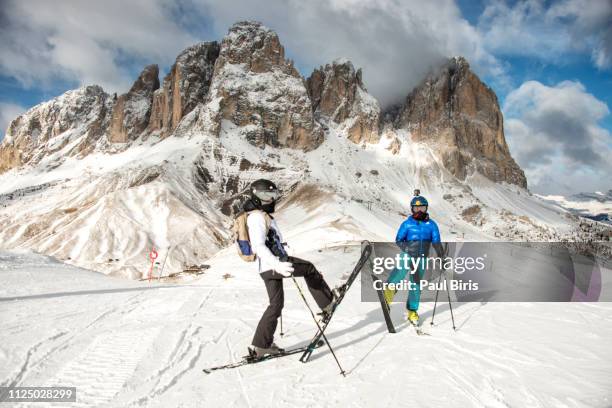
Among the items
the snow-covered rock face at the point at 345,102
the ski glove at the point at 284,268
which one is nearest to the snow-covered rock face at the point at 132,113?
the snow-covered rock face at the point at 345,102

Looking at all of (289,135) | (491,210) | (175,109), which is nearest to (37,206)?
→ (175,109)

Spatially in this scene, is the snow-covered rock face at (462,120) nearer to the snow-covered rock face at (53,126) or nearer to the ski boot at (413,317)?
the snow-covered rock face at (53,126)

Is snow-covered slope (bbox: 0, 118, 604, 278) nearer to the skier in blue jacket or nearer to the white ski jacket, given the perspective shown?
the skier in blue jacket

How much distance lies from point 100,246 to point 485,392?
207ft

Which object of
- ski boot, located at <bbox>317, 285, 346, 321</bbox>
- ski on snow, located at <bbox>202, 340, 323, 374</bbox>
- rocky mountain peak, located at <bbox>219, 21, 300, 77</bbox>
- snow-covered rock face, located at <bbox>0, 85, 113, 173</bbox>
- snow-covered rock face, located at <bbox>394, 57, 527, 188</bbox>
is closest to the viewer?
ski on snow, located at <bbox>202, 340, 323, 374</bbox>

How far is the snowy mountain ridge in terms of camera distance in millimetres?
61125

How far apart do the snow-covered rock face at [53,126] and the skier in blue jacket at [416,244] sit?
17151 centimetres

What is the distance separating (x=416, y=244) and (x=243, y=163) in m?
88.6

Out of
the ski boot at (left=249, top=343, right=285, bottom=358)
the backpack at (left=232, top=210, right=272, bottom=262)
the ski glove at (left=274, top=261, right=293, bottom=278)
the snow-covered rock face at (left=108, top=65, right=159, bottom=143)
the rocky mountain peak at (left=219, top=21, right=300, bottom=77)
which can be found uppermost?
the rocky mountain peak at (left=219, top=21, right=300, bottom=77)

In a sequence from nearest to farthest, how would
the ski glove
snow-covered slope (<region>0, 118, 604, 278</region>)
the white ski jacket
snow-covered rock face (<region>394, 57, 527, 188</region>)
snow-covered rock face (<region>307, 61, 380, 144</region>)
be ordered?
the ski glove < the white ski jacket < snow-covered slope (<region>0, 118, 604, 278</region>) < snow-covered rock face (<region>307, 61, 380, 144</region>) < snow-covered rock face (<region>394, 57, 527, 188</region>)

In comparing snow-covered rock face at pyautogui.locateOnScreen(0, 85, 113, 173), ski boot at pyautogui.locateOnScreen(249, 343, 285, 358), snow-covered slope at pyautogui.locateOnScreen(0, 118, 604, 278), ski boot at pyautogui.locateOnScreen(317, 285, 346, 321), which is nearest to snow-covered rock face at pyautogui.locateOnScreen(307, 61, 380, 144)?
snow-covered slope at pyautogui.locateOnScreen(0, 118, 604, 278)

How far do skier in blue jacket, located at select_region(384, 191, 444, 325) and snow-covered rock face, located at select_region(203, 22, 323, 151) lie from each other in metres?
97.7

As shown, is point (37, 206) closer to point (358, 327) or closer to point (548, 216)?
point (358, 327)

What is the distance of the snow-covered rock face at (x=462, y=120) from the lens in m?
131
